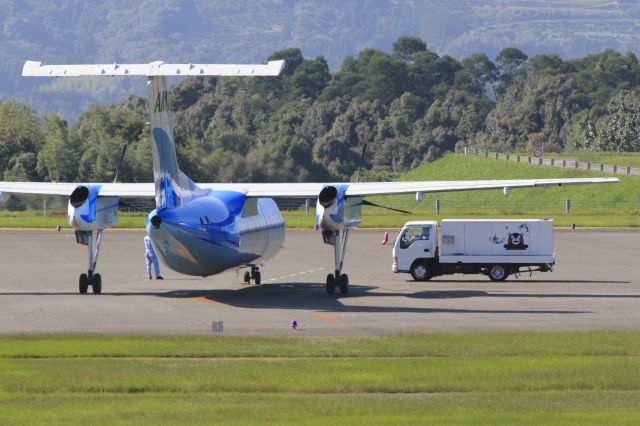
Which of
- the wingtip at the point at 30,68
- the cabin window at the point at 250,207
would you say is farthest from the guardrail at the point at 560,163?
the wingtip at the point at 30,68

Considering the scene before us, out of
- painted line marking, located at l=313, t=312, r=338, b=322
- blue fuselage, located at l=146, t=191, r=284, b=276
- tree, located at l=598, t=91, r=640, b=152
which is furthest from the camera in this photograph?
tree, located at l=598, t=91, r=640, b=152

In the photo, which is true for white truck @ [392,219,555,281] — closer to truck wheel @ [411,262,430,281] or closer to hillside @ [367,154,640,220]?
truck wheel @ [411,262,430,281]

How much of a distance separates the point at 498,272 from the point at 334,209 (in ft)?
28.6

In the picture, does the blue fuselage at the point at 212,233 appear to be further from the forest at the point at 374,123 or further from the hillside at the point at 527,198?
the forest at the point at 374,123

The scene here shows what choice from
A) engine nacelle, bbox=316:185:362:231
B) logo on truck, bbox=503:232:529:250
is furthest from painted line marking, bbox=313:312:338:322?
logo on truck, bbox=503:232:529:250

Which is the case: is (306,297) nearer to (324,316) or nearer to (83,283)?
(324,316)

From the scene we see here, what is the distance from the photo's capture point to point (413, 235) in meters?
48.5

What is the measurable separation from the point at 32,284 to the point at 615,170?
76.7 meters

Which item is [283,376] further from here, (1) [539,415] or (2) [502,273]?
(2) [502,273]

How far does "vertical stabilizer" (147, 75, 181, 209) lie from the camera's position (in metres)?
38.0

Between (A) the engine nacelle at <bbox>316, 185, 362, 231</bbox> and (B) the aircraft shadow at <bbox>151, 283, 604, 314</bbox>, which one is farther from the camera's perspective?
(A) the engine nacelle at <bbox>316, 185, 362, 231</bbox>

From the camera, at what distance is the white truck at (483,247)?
47656 mm

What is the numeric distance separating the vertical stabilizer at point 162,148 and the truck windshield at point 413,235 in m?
12.4

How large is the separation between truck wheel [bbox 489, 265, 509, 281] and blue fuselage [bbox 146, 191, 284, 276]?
340 inches
